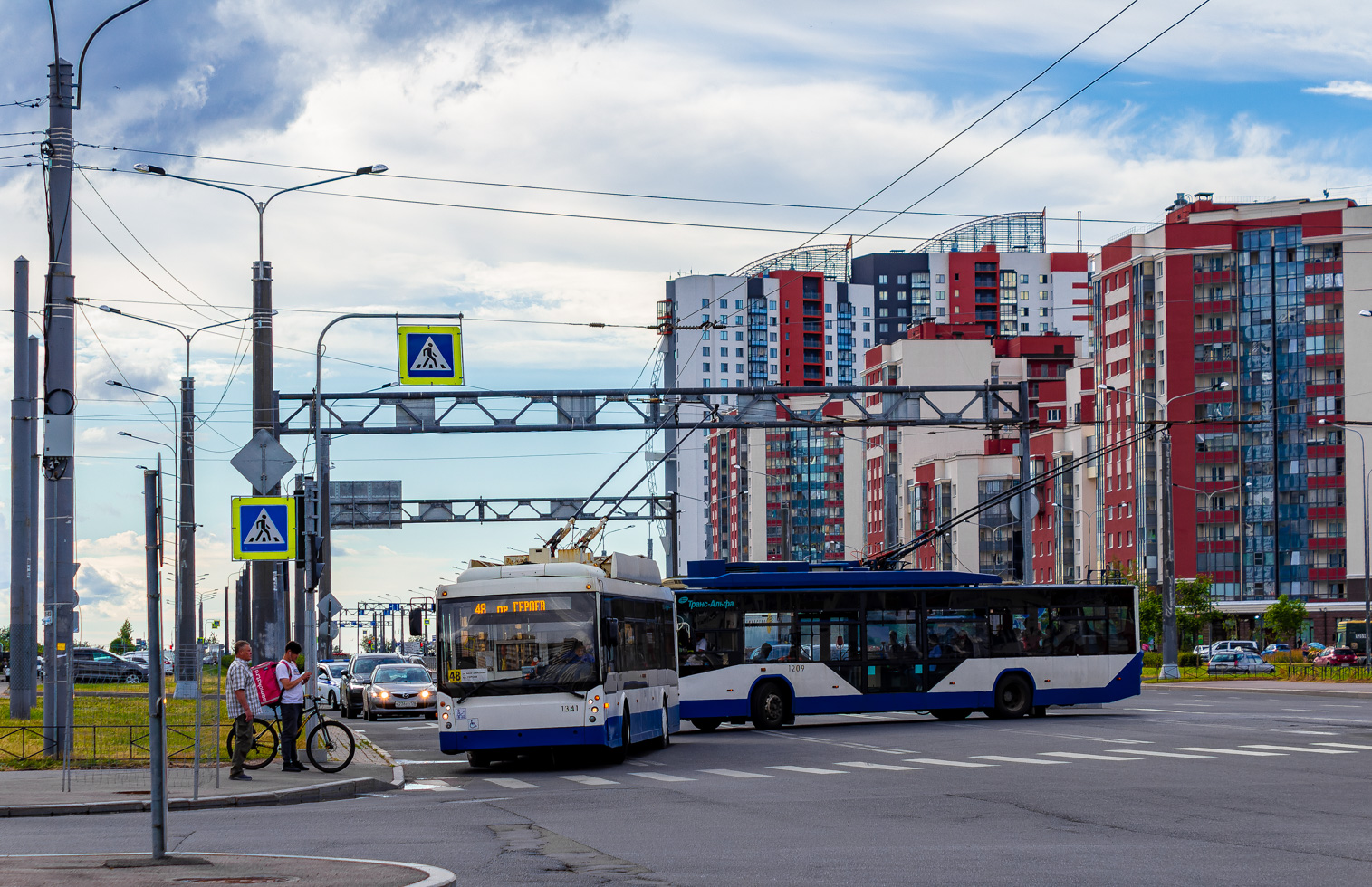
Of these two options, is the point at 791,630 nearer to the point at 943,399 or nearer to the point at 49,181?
the point at 49,181

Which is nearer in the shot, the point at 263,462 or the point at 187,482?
the point at 263,462

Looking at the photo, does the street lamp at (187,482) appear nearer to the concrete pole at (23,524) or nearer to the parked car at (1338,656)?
the concrete pole at (23,524)

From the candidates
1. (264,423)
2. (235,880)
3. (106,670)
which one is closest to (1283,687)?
(264,423)

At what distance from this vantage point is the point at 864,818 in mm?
15141

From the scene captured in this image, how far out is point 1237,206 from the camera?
12631cm

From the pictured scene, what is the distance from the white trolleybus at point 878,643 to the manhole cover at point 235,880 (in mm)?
21191

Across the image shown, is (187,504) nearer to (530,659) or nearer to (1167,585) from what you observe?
(530,659)

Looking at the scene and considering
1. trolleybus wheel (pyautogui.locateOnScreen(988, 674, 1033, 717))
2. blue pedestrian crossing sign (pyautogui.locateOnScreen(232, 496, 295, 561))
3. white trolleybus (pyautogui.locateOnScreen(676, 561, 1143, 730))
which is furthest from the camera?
trolleybus wheel (pyautogui.locateOnScreen(988, 674, 1033, 717))

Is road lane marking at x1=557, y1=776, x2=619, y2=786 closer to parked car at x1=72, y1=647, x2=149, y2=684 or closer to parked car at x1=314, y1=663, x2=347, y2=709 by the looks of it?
parked car at x1=314, y1=663, x2=347, y2=709

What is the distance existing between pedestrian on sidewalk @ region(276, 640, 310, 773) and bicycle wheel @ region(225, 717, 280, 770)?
350 mm

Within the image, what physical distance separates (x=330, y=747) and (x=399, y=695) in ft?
62.9

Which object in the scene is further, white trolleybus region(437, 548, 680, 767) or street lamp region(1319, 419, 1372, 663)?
street lamp region(1319, 419, 1372, 663)

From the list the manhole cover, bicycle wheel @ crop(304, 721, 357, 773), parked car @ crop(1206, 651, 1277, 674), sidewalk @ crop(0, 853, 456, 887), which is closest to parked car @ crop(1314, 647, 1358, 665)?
parked car @ crop(1206, 651, 1277, 674)

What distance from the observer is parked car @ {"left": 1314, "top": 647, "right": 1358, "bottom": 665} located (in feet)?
273
